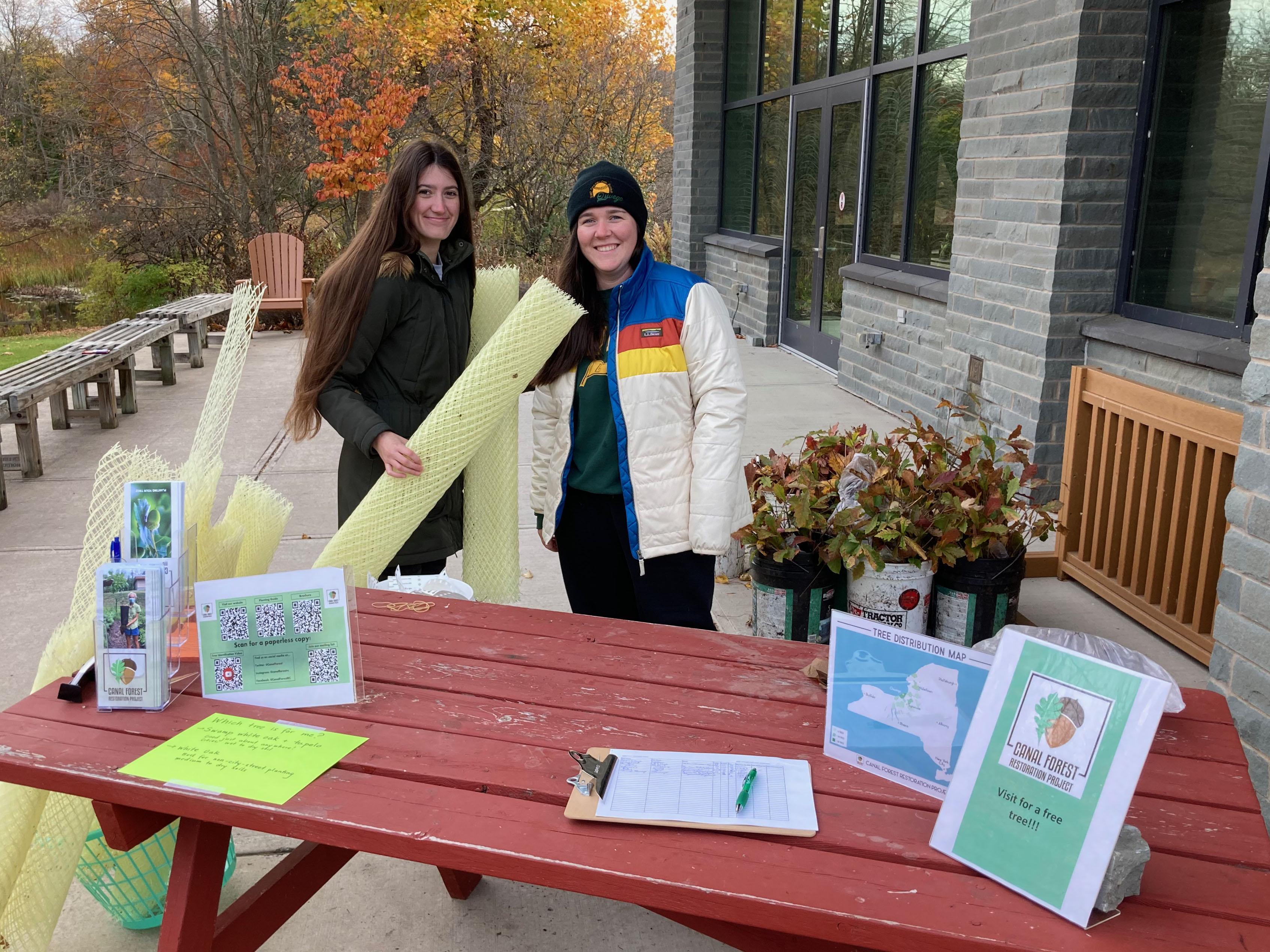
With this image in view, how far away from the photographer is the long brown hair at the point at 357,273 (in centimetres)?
246

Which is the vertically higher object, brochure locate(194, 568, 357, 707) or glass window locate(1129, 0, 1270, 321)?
glass window locate(1129, 0, 1270, 321)

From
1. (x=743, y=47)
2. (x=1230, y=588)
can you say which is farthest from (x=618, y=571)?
(x=743, y=47)

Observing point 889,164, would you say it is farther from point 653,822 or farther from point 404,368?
point 653,822

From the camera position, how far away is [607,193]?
7.72ft

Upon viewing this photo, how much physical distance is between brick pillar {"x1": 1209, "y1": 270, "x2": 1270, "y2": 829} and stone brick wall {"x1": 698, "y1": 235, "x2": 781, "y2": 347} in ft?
22.2

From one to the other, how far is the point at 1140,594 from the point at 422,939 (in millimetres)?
2737

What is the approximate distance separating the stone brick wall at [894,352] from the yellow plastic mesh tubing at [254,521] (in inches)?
154

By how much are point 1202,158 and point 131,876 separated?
397 cm

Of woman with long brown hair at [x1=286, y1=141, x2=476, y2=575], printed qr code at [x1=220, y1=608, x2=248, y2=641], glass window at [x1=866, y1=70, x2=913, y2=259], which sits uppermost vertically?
glass window at [x1=866, y1=70, x2=913, y2=259]

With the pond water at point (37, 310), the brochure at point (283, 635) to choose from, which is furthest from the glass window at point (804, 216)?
the pond water at point (37, 310)

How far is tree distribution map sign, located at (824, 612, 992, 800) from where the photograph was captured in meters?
1.44

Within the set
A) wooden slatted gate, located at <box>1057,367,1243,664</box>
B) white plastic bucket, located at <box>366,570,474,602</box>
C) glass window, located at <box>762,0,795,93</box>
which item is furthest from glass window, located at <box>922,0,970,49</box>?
white plastic bucket, located at <box>366,570,474,602</box>

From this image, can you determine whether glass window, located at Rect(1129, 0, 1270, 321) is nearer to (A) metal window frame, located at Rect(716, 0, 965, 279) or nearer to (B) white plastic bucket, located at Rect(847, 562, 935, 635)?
(A) metal window frame, located at Rect(716, 0, 965, 279)

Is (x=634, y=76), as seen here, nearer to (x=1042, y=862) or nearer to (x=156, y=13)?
(x=156, y=13)
